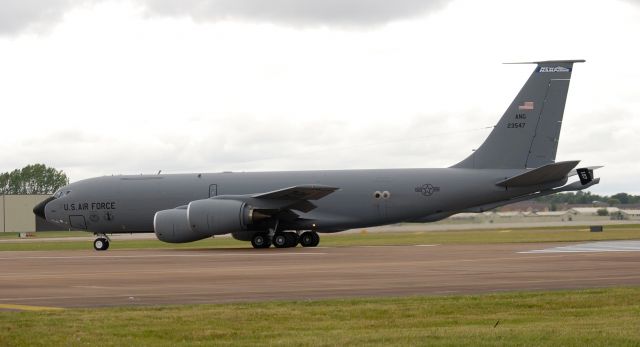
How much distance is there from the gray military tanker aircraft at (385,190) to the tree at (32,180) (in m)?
97.8

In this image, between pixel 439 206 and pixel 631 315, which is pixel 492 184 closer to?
pixel 439 206

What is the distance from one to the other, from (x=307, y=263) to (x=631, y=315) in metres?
14.2

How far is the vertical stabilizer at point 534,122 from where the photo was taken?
123 feet

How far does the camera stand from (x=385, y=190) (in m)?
38.4

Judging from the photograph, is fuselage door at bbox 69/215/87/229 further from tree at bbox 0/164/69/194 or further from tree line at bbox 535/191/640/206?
tree at bbox 0/164/69/194

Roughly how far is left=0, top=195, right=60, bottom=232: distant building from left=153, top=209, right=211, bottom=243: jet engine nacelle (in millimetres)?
59816

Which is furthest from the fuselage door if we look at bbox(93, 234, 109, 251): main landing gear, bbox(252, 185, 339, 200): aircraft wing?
bbox(252, 185, 339, 200): aircraft wing

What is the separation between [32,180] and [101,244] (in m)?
98.4

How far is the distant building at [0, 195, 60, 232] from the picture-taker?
3706 inches

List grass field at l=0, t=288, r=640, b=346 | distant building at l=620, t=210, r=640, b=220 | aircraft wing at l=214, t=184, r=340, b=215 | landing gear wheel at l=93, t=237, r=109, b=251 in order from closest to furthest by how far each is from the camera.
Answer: grass field at l=0, t=288, r=640, b=346 → aircraft wing at l=214, t=184, r=340, b=215 → landing gear wheel at l=93, t=237, r=109, b=251 → distant building at l=620, t=210, r=640, b=220

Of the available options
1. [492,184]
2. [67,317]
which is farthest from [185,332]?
[492,184]

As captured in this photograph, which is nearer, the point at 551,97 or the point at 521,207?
the point at 551,97

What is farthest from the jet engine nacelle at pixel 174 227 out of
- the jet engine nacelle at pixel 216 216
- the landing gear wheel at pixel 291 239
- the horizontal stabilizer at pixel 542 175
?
the horizontal stabilizer at pixel 542 175

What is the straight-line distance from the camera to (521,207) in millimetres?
79938
